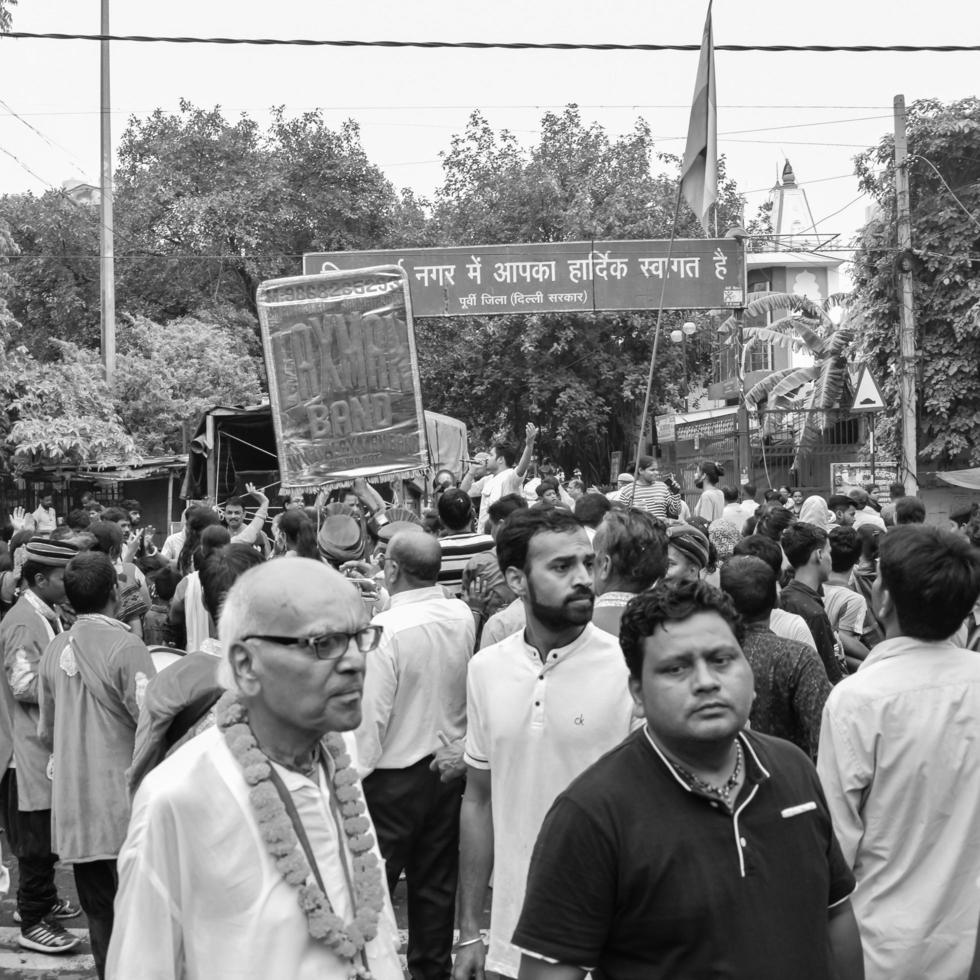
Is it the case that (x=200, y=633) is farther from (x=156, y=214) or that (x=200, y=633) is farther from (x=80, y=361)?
(x=156, y=214)

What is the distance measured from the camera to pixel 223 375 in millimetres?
32281

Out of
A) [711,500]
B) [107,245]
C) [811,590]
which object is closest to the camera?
[811,590]

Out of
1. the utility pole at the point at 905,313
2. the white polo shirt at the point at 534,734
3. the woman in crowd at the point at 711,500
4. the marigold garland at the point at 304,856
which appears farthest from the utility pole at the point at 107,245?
the marigold garland at the point at 304,856

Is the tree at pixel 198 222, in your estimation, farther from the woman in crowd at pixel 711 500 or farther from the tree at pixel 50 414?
the woman in crowd at pixel 711 500

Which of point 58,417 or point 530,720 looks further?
point 58,417

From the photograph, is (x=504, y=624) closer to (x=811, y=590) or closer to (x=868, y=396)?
(x=811, y=590)

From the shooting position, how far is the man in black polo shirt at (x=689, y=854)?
2369mm

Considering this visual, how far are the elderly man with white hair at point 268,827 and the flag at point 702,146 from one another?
11.2m

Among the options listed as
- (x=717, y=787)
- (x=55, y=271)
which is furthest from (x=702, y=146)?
(x=55, y=271)

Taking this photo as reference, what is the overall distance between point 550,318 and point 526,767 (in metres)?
29.9

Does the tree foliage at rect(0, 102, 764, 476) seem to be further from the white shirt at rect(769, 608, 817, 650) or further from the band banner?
the white shirt at rect(769, 608, 817, 650)

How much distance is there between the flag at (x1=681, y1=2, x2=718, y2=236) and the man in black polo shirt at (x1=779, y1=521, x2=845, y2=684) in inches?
293

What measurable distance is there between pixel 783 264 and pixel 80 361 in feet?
98.8

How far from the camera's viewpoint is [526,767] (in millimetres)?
3676
